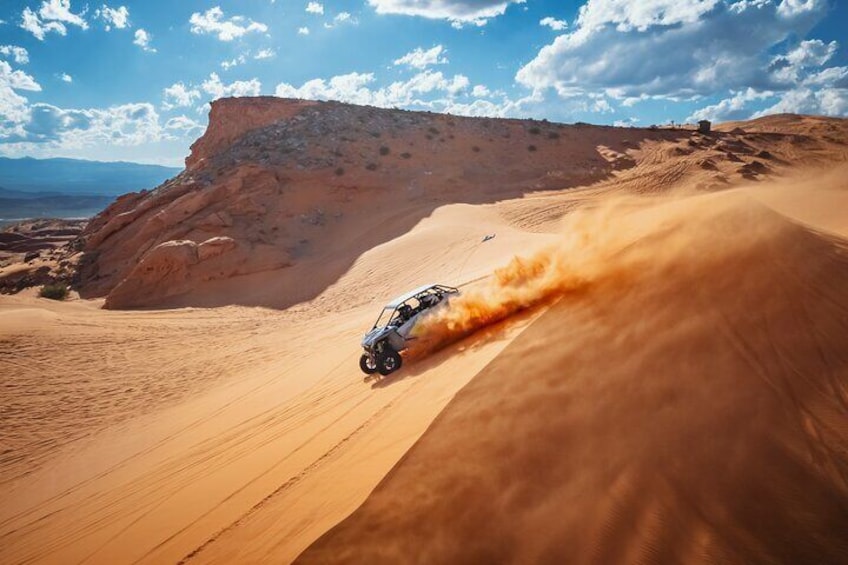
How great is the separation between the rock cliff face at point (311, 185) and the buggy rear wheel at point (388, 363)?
11.5m

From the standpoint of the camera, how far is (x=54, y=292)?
22.0m

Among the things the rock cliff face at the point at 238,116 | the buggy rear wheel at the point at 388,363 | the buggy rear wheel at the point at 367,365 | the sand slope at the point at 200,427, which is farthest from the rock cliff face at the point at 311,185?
the buggy rear wheel at the point at 388,363

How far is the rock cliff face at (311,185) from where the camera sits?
2150cm

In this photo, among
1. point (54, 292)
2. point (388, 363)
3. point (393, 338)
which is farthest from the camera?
point (54, 292)

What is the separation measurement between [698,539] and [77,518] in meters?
7.49

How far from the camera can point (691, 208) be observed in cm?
675

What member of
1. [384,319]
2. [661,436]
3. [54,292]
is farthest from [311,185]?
[661,436]

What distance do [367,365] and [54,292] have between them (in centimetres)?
2217

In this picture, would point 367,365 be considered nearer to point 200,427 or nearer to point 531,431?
point 200,427

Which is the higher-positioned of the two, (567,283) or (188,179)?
(188,179)

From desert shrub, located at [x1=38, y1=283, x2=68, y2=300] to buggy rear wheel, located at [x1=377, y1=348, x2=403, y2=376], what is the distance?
2236cm

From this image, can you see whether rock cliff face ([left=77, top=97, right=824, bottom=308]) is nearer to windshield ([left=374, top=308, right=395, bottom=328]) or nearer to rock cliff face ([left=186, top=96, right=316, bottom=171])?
rock cliff face ([left=186, top=96, right=316, bottom=171])

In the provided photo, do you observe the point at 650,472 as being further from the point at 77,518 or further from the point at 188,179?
the point at 188,179

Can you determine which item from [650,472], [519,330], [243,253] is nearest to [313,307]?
[243,253]
